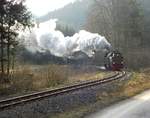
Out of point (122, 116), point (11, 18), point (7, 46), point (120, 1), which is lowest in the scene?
point (122, 116)

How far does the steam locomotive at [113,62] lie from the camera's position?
146 ft

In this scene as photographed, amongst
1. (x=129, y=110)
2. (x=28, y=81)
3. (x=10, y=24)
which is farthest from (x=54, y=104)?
(x=10, y=24)

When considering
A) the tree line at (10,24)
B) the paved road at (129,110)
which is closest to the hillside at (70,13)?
the tree line at (10,24)

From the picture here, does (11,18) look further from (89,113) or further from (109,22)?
(109,22)

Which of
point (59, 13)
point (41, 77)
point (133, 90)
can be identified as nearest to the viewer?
point (133, 90)

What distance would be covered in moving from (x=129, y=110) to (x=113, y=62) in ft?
90.0

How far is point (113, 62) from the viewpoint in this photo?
45.1 m

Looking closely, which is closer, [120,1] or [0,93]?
[0,93]

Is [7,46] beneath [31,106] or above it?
above

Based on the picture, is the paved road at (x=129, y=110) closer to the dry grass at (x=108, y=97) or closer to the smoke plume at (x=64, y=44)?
the dry grass at (x=108, y=97)

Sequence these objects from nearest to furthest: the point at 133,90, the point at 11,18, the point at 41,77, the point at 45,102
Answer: the point at 45,102, the point at 133,90, the point at 11,18, the point at 41,77

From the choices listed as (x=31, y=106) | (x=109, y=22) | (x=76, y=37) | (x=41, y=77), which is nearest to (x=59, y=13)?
(x=109, y=22)

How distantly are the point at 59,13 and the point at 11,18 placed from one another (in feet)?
525

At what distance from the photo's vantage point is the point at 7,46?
27.0 m
